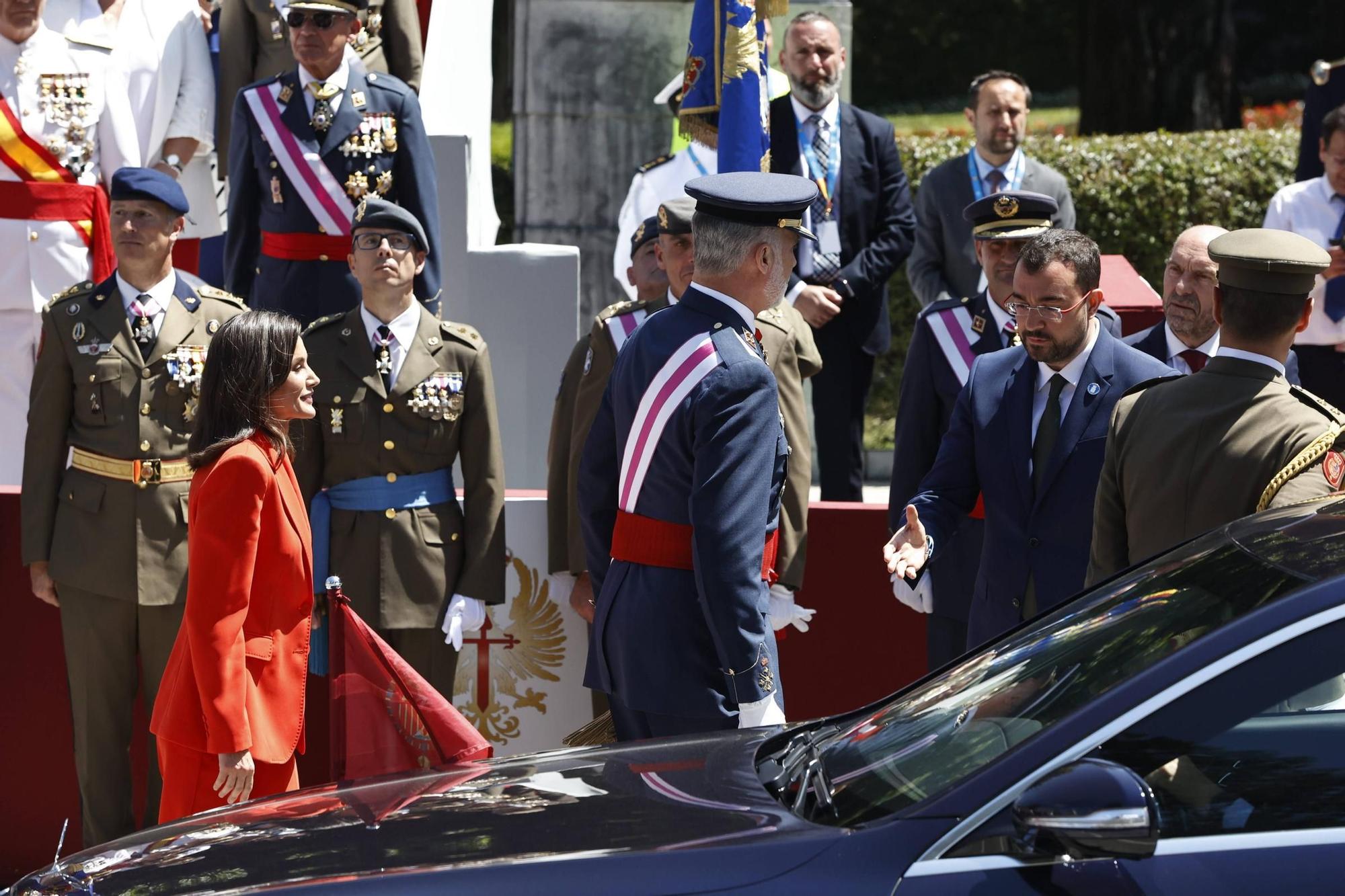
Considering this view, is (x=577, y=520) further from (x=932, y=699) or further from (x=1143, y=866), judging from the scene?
(x=1143, y=866)

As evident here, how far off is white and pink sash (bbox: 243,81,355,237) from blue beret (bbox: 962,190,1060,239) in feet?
7.91

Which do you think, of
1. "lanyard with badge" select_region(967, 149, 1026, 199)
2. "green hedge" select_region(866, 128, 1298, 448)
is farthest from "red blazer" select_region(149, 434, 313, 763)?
"green hedge" select_region(866, 128, 1298, 448)

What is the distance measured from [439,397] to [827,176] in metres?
Result: 2.72

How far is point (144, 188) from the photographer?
5660 millimetres

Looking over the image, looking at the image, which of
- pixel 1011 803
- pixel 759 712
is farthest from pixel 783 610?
pixel 1011 803

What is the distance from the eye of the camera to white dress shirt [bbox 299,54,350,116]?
6691mm

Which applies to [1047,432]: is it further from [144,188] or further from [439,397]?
[144,188]

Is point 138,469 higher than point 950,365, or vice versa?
point 950,365

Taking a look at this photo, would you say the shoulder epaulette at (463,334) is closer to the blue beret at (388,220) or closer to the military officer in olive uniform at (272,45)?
the blue beret at (388,220)

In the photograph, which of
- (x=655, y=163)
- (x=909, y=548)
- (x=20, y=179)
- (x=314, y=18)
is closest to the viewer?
(x=909, y=548)

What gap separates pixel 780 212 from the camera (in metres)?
4.36

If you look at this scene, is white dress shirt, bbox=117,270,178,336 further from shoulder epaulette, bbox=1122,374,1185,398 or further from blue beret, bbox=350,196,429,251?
shoulder epaulette, bbox=1122,374,1185,398

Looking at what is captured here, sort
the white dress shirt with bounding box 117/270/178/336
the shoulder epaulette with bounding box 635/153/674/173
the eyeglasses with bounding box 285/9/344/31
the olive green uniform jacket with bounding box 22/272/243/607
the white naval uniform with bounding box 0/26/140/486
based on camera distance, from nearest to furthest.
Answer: the olive green uniform jacket with bounding box 22/272/243/607 < the white dress shirt with bounding box 117/270/178/336 < the eyeglasses with bounding box 285/9/344/31 < the white naval uniform with bounding box 0/26/140/486 < the shoulder epaulette with bounding box 635/153/674/173

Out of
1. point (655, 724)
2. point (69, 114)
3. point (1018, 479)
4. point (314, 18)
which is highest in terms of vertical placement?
point (314, 18)
